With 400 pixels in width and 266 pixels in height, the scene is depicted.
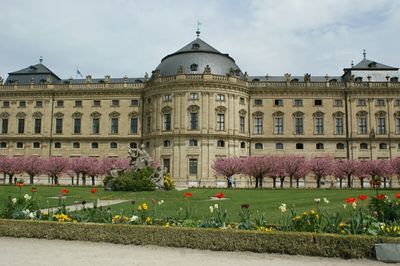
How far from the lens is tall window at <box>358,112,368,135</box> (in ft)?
180

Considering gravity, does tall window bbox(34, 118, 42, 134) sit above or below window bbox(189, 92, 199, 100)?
below

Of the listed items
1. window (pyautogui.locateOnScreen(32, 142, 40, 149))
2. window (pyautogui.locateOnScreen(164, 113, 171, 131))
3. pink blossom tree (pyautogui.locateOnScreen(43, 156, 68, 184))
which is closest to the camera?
pink blossom tree (pyautogui.locateOnScreen(43, 156, 68, 184))

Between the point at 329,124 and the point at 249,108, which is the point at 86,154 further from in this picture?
the point at 329,124

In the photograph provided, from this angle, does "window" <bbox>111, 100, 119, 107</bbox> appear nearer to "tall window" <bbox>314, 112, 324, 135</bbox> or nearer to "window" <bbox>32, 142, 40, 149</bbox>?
"window" <bbox>32, 142, 40, 149</bbox>

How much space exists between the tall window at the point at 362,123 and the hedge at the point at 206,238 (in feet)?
162

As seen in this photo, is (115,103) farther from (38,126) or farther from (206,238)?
(206,238)

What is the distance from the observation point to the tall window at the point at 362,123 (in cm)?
5478

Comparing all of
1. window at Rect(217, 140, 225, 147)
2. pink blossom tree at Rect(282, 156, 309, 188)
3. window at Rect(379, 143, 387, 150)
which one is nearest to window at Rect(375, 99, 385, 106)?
window at Rect(379, 143, 387, 150)

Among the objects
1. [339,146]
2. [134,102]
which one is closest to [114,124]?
[134,102]

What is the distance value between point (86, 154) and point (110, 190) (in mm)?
27925

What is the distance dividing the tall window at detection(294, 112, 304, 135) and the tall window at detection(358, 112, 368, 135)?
7.85m

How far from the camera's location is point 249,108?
5547 centimetres

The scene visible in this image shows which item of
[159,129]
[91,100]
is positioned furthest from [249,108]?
[91,100]

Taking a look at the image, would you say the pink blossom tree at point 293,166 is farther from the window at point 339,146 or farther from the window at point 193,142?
the window at point 339,146
